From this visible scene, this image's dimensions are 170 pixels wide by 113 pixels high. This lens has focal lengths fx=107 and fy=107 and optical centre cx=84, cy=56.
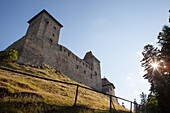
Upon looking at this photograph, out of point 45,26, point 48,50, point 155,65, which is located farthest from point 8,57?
point 155,65

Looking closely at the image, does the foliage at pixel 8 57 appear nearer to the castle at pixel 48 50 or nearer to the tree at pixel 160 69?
the castle at pixel 48 50

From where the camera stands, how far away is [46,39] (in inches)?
778

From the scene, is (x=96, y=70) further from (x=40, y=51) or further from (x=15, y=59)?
(x=15, y=59)

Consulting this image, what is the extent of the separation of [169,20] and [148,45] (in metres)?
4.56

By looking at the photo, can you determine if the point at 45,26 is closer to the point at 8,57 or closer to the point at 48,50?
the point at 48,50

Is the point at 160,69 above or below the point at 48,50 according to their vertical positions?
below

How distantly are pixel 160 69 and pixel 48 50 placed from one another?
16.4 meters

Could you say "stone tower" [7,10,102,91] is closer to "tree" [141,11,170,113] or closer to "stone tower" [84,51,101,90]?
"stone tower" [84,51,101,90]

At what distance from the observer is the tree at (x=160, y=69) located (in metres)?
9.38

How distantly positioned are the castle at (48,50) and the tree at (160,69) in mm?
13965

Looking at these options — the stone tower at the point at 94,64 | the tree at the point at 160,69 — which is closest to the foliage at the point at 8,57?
the tree at the point at 160,69

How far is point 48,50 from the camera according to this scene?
18875 millimetres

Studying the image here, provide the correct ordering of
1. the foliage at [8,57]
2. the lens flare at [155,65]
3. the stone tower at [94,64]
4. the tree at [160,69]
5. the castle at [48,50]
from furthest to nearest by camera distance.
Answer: the stone tower at [94,64]
the castle at [48,50]
the foliage at [8,57]
the lens flare at [155,65]
the tree at [160,69]

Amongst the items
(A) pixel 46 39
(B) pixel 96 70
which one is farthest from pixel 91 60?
(A) pixel 46 39
